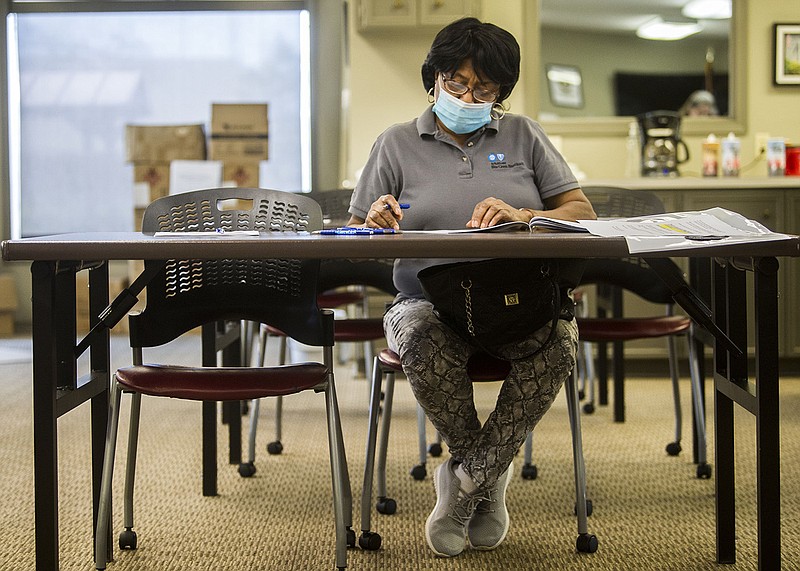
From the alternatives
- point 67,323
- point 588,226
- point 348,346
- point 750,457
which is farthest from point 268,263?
point 348,346

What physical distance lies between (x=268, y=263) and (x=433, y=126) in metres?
0.51

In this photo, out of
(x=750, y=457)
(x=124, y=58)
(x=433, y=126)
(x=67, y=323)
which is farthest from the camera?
(x=124, y=58)

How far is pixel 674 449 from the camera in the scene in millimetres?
2691

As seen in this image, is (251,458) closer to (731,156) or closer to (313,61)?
(731,156)

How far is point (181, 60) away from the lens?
5.84 meters

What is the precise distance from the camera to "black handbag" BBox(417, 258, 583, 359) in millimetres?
1787

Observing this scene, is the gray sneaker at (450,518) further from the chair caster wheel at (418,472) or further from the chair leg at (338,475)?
the chair caster wheel at (418,472)

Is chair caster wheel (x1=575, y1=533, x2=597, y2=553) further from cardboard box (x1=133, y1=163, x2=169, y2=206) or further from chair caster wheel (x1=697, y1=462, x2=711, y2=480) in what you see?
cardboard box (x1=133, y1=163, x2=169, y2=206)

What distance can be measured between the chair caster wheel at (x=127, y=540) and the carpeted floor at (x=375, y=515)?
0.03 meters

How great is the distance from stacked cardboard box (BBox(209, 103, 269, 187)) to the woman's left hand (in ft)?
12.3

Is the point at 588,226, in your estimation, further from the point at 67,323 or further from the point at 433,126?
the point at 67,323

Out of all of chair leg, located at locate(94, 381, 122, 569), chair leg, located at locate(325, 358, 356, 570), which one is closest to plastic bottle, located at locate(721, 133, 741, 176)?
chair leg, located at locate(325, 358, 356, 570)

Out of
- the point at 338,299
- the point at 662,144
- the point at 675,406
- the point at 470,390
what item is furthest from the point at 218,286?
the point at 662,144

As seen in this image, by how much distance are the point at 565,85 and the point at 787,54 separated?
3.56ft
